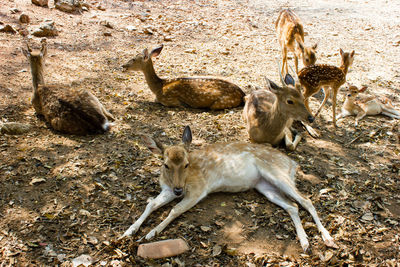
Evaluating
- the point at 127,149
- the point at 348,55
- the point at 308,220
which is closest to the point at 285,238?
the point at 308,220

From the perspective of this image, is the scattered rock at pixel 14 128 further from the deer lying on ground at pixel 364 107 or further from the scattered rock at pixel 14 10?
the scattered rock at pixel 14 10

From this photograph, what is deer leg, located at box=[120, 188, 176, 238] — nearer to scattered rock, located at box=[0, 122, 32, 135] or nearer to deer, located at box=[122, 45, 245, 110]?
scattered rock, located at box=[0, 122, 32, 135]

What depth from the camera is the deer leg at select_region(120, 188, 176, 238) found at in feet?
10.7

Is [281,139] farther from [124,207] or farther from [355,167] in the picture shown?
[124,207]

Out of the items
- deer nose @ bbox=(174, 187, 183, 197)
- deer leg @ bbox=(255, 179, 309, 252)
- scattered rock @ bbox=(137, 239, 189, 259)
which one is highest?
deer nose @ bbox=(174, 187, 183, 197)

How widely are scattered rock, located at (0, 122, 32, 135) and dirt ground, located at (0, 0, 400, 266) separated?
0.08 m

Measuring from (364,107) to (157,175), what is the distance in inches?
151

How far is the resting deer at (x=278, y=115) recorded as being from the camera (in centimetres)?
452

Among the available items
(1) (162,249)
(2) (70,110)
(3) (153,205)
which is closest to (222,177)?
(3) (153,205)

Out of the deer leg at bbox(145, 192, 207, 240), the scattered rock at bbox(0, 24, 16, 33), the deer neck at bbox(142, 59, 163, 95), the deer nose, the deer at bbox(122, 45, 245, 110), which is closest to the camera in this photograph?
the deer leg at bbox(145, 192, 207, 240)

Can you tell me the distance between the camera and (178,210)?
135 inches

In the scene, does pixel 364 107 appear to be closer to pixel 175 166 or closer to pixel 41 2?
pixel 175 166

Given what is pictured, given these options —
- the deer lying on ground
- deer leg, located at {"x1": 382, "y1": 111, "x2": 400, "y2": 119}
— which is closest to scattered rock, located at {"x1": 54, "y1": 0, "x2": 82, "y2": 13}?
the deer lying on ground

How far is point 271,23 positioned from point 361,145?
7.67 metres
